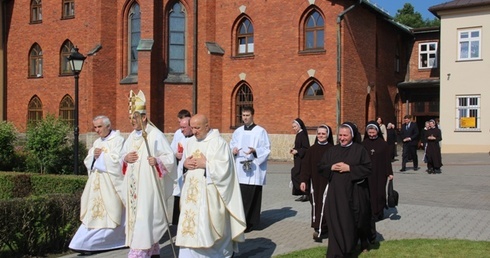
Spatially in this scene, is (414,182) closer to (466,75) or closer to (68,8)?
(466,75)

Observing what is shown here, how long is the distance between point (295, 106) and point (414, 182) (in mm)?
9330

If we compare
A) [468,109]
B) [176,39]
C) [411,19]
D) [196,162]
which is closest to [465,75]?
[468,109]

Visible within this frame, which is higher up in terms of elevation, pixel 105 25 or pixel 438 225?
pixel 105 25

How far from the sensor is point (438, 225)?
32.5 ft

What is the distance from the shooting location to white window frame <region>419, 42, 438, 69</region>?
34062 mm

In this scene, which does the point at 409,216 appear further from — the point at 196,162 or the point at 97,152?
the point at 97,152

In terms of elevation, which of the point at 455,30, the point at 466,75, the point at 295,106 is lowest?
the point at 295,106

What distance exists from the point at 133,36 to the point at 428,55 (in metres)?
18.8

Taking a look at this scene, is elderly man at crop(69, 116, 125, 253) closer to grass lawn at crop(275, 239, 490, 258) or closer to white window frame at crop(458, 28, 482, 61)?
grass lawn at crop(275, 239, 490, 258)

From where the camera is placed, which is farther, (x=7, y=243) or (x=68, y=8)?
(x=68, y=8)

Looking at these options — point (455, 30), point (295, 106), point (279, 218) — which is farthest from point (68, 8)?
point (279, 218)

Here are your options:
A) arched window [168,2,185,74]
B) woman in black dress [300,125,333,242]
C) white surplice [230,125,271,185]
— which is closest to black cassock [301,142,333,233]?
woman in black dress [300,125,333,242]

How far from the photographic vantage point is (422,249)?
792 centimetres

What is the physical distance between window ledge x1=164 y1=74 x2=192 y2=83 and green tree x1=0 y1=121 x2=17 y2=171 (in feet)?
37.7
